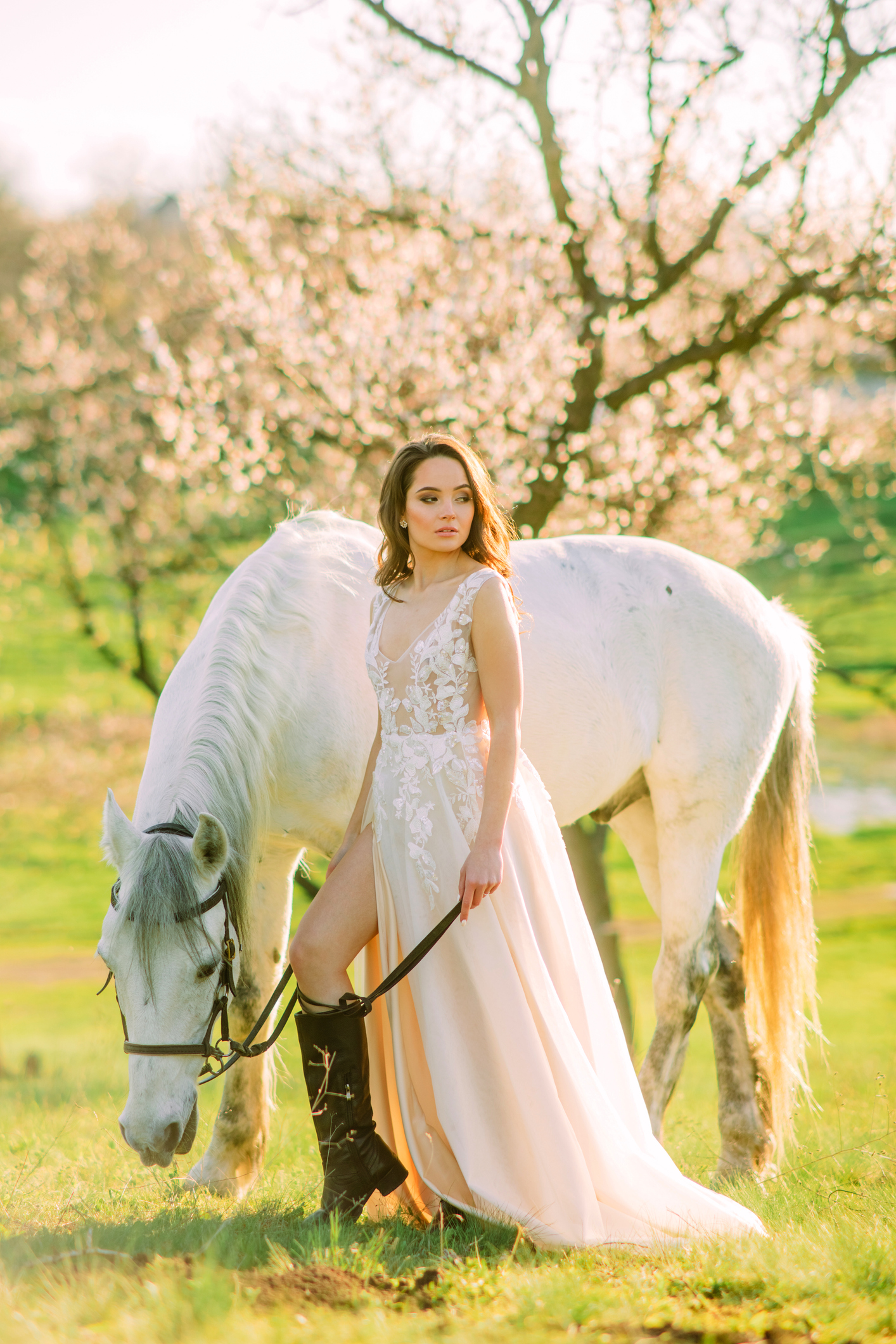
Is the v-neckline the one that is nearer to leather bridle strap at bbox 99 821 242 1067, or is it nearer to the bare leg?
the bare leg

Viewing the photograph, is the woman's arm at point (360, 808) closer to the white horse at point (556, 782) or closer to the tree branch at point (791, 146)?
the white horse at point (556, 782)

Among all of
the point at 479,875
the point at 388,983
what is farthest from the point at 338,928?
the point at 479,875

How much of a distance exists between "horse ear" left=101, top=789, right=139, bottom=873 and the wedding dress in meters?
0.67

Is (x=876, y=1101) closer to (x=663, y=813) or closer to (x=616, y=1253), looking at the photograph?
(x=663, y=813)

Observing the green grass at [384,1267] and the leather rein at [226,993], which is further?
the leather rein at [226,993]

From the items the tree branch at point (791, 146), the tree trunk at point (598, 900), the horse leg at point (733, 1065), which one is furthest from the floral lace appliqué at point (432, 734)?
the tree branch at point (791, 146)

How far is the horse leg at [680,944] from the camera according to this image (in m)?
4.00

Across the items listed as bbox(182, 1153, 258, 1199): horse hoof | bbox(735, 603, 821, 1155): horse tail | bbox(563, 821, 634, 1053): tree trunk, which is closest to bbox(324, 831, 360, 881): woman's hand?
bbox(182, 1153, 258, 1199): horse hoof

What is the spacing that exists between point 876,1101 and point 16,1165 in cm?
375

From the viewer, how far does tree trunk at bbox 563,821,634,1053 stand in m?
6.36

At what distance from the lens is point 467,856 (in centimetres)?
282

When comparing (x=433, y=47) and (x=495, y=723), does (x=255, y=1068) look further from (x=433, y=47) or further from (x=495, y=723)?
(x=433, y=47)

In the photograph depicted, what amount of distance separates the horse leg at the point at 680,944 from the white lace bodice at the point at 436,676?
5.19 ft

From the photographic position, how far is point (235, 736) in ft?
10.1
